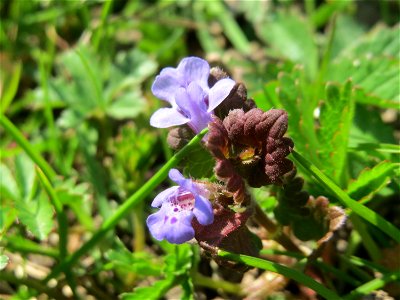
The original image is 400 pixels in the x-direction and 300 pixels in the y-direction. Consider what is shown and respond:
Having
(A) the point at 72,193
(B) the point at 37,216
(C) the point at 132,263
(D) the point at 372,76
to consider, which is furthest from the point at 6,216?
(D) the point at 372,76

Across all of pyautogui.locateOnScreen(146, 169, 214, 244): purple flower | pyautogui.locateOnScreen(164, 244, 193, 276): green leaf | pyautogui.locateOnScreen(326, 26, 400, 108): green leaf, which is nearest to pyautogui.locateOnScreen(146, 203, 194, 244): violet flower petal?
pyautogui.locateOnScreen(146, 169, 214, 244): purple flower

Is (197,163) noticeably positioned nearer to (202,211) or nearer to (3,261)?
(202,211)

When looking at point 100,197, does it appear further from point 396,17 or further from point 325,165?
point 396,17

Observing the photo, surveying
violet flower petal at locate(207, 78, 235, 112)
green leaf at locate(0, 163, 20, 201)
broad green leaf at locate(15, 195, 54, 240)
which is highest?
→ violet flower petal at locate(207, 78, 235, 112)

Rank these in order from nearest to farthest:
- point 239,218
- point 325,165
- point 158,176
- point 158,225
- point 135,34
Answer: point 158,225
point 239,218
point 158,176
point 325,165
point 135,34

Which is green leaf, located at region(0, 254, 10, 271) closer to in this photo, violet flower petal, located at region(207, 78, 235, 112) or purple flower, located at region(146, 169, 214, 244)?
purple flower, located at region(146, 169, 214, 244)

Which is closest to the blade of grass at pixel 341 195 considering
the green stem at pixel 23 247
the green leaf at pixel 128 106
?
the green stem at pixel 23 247

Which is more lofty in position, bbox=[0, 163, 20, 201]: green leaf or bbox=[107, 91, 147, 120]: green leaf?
bbox=[0, 163, 20, 201]: green leaf

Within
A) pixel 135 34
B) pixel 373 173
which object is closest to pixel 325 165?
pixel 373 173
